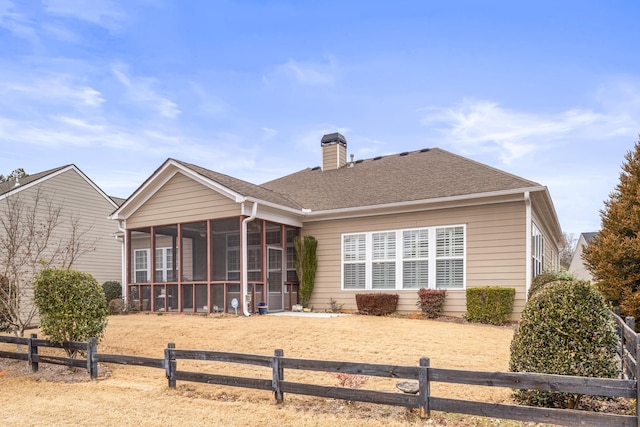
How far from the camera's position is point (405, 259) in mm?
14680

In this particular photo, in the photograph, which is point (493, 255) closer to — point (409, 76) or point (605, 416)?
point (409, 76)

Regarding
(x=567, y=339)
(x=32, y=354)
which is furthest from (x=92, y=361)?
(x=567, y=339)

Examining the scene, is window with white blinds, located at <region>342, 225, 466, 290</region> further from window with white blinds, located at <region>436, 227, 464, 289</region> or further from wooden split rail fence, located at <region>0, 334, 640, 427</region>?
wooden split rail fence, located at <region>0, 334, 640, 427</region>

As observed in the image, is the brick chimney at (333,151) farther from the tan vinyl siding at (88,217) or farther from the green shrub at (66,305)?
the green shrub at (66,305)

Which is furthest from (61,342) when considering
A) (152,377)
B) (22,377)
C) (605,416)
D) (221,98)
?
(221,98)

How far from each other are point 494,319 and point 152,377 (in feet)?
29.3

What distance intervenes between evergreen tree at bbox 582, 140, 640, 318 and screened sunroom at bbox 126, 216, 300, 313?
935cm

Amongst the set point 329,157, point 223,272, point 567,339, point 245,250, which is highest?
point 329,157

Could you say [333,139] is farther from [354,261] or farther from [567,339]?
[567,339]

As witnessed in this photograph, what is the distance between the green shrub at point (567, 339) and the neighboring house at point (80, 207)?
19.0m

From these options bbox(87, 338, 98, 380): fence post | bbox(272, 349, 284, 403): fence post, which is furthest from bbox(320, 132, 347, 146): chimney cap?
bbox(272, 349, 284, 403): fence post

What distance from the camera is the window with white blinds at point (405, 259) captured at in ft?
45.7

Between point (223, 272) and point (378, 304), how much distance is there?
5.42 meters

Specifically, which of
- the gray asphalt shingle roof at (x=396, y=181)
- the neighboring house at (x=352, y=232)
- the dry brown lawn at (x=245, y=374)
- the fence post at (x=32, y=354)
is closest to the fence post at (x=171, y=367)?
the dry brown lawn at (x=245, y=374)
